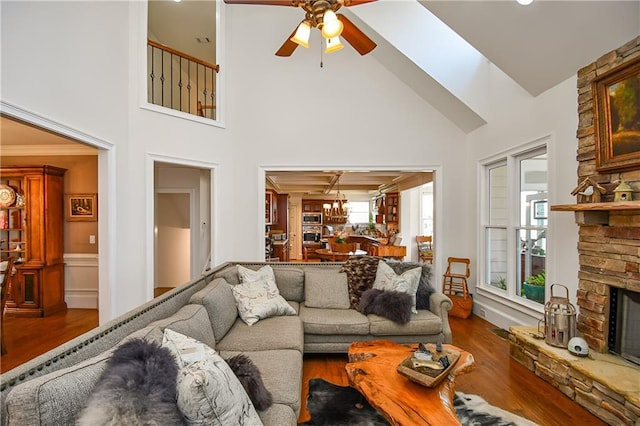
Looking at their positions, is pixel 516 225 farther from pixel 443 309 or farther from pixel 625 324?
pixel 443 309

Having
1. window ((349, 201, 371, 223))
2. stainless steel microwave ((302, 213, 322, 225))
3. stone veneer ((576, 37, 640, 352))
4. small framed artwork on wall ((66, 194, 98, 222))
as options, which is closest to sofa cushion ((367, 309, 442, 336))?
stone veneer ((576, 37, 640, 352))

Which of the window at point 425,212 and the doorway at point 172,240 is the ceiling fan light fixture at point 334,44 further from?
the window at point 425,212

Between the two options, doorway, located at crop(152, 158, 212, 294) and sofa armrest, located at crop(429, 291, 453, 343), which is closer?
sofa armrest, located at crop(429, 291, 453, 343)

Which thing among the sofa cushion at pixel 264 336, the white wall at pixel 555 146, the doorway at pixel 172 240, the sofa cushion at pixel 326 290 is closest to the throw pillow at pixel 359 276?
the sofa cushion at pixel 326 290

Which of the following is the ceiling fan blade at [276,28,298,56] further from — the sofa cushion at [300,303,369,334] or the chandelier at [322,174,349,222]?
the chandelier at [322,174,349,222]

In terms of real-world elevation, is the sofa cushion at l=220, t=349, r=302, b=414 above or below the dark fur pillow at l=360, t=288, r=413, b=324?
below

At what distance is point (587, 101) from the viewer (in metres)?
2.76

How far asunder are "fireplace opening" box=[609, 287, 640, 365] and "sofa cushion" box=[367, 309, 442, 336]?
1.32 metres

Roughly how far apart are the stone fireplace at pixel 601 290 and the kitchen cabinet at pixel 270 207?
21.4 feet

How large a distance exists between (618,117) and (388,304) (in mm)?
2401

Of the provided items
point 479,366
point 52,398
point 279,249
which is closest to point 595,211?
point 479,366

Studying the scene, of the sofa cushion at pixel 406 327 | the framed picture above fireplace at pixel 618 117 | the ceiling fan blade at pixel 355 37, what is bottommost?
the sofa cushion at pixel 406 327

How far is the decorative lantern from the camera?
8.75 ft

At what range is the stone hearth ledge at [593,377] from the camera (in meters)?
2.04
